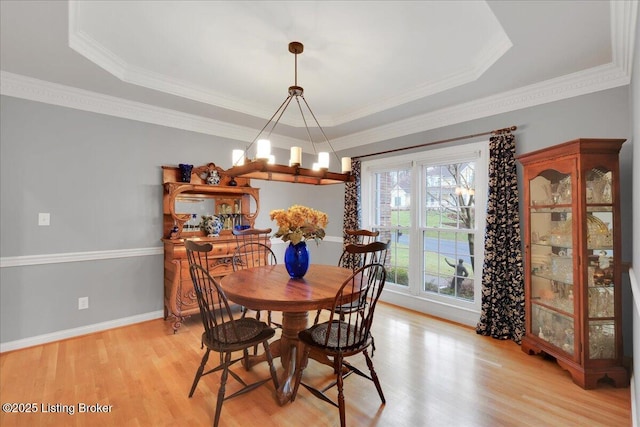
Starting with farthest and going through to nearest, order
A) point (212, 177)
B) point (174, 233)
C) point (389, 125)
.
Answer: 1. point (389, 125)
2. point (212, 177)
3. point (174, 233)

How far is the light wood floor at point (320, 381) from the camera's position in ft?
6.37

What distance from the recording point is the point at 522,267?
306 centimetres

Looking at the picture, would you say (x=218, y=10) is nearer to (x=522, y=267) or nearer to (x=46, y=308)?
(x=46, y=308)

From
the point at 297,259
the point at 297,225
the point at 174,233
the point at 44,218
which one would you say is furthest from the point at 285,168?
the point at 44,218

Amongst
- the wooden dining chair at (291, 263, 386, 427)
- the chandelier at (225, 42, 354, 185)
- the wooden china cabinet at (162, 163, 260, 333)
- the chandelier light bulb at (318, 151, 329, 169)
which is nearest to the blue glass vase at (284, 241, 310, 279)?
the wooden dining chair at (291, 263, 386, 427)

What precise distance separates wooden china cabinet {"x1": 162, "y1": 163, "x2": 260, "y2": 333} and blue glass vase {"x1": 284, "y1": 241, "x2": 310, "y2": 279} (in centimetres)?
157

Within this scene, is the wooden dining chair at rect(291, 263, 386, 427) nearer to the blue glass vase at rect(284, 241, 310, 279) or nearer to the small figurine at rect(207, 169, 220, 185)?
the blue glass vase at rect(284, 241, 310, 279)

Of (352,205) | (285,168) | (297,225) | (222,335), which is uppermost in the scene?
(285,168)

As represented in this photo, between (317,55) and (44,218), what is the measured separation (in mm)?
3209

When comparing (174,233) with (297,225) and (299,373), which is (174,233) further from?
(299,373)

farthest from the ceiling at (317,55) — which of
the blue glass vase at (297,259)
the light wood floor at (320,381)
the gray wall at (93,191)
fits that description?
the light wood floor at (320,381)

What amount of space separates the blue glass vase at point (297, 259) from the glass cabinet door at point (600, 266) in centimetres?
228

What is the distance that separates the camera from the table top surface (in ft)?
6.08

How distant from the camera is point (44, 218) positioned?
3.07 meters
